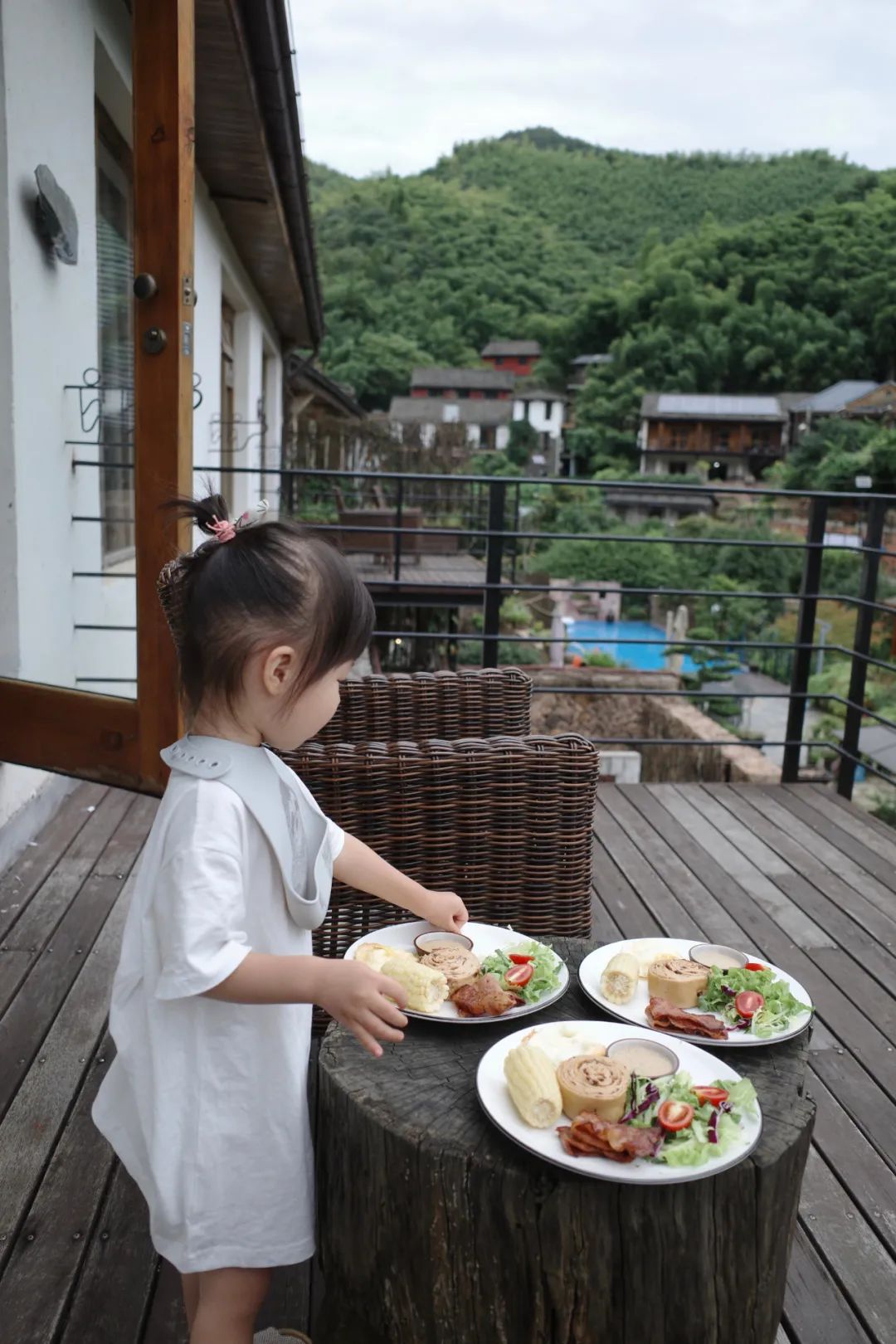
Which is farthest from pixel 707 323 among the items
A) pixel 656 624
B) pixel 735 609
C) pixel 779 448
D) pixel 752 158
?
pixel 735 609

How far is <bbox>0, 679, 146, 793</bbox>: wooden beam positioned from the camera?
2.38 m

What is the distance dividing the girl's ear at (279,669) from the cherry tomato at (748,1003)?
0.64 m

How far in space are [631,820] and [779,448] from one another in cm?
5010

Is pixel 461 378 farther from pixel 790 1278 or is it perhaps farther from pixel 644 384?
pixel 790 1278

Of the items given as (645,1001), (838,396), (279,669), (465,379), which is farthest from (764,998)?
(465,379)

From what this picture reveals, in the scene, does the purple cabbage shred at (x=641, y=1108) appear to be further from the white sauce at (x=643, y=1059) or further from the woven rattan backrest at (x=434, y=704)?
the woven rattan backrest at (x=434, y=704)

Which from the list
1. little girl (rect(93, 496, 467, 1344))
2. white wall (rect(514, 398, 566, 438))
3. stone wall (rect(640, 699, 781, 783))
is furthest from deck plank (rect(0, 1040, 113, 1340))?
white wall (rect(514, 398, 566, 438))

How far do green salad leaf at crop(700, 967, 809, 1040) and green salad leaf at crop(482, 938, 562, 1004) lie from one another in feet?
0.60

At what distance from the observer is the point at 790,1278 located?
1.37m

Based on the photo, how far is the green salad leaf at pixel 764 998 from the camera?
112 centimetres

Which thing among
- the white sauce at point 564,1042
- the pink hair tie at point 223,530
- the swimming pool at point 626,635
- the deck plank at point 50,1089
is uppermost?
the pink hair tie at point 223,530

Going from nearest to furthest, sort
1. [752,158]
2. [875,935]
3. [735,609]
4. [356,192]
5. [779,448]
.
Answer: [875,935], [735,609], [779,448], [356,192], [752,158]

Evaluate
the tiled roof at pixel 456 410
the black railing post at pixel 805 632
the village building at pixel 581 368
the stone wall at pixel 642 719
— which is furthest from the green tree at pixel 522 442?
the black railing post at pixel 805 632

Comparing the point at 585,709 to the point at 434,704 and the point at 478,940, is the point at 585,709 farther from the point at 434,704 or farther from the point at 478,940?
the point at 478,940
